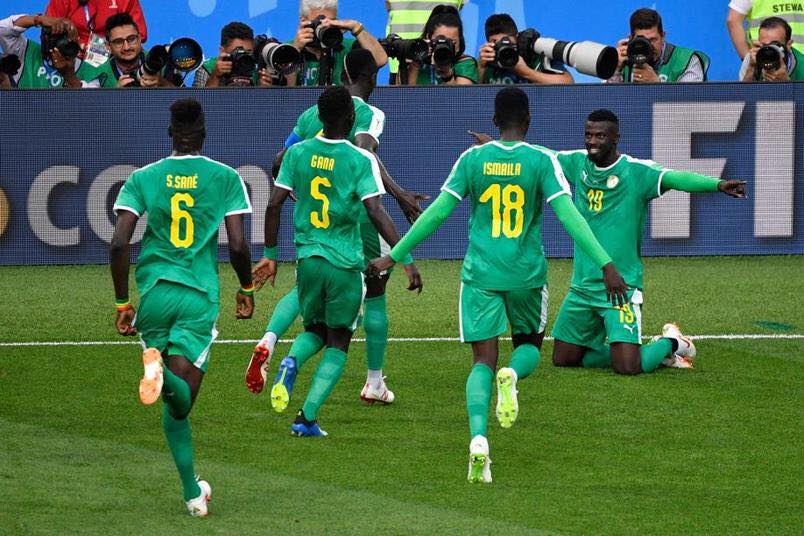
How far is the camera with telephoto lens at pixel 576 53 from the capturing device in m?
14.5

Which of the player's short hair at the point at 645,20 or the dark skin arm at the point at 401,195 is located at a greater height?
the player's short hair at the point at 645,20

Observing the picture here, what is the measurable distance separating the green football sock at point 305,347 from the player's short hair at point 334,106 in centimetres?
115

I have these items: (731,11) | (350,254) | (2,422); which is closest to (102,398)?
(2,422)

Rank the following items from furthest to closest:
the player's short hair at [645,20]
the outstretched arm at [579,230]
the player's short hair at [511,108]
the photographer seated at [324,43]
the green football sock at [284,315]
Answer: the player's short hair at [645,20]
the photographer seated at [324,43]
the green football sock at [284,315]
the player's short hair at [511,108]
the outstretched arm at [579,230]

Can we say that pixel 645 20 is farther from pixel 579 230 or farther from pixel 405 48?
pixel 579 230

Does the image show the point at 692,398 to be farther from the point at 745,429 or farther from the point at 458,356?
the point at 458,356

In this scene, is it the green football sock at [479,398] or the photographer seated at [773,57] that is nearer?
the green football sock at [479,398]

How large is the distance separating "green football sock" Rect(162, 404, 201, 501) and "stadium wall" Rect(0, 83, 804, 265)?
8415mm

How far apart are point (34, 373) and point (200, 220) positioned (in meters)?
3.88

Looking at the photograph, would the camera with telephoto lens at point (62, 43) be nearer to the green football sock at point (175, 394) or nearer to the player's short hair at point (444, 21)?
the player's short hair at point (444, 21)

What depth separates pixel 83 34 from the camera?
16172 mm

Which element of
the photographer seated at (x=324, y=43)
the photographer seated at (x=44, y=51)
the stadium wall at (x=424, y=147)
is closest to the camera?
the photographer seated at (x=324, y=43)

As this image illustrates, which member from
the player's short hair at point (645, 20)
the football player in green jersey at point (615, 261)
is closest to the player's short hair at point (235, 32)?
the player's short hair at point (645, 20)

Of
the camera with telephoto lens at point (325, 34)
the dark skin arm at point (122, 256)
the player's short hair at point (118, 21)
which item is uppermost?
the player's short hair at point (118, 21)
